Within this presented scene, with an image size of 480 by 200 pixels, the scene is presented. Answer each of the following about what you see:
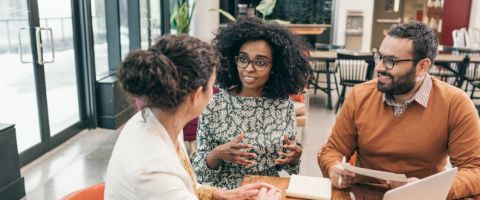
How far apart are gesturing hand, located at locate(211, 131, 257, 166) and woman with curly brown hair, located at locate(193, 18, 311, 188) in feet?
0.19

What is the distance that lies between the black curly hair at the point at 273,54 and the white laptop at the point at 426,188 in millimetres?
782

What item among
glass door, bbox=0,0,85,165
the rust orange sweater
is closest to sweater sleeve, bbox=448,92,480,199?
the rust orange sweater

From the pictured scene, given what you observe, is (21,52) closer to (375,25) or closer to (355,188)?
(355,188)

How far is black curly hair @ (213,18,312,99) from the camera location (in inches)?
70.5

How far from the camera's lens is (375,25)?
33.0 ft

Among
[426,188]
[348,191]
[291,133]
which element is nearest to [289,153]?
[291,133]

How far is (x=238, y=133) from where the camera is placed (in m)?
1.77

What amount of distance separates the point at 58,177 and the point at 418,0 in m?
8.98

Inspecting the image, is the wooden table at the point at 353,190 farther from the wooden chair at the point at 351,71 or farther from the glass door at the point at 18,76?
the wooden chair at the point at 351,71

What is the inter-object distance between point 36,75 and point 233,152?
2838 millimetres

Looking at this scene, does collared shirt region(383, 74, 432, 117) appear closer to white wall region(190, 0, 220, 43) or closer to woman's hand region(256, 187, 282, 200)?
woman's hand region(256, 187, 282, 200)

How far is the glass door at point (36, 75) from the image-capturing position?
12.0 feet

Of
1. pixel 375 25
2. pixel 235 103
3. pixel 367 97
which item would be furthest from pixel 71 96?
pixel 375 25

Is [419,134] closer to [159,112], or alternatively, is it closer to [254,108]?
[254,108]
